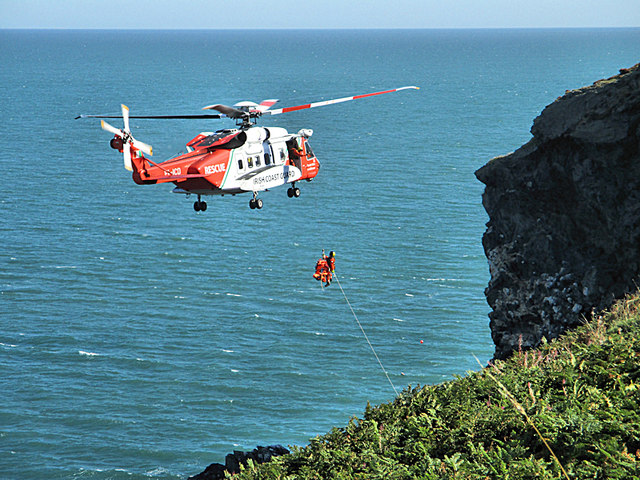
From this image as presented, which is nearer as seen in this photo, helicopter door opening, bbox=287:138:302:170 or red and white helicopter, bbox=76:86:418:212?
red and white helicopter, bbox=76:86:418:212

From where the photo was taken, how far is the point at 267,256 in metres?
82.6

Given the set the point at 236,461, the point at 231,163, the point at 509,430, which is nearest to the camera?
the point at 509,430

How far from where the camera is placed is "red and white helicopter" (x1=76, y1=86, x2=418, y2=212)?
1127 inches

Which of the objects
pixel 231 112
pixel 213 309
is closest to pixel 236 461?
pixel 231 112

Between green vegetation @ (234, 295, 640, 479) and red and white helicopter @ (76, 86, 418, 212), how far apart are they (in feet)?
51.6

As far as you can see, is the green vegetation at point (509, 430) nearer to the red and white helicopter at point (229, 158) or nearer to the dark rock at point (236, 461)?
the red and white helicopter at point (229, 158)

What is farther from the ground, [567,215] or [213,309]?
[567,215]

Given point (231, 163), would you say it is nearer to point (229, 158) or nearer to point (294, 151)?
point (229, 158)

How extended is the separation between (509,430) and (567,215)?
33285mm

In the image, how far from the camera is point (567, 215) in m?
44.6

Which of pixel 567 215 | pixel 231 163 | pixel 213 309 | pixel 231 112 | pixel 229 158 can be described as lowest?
pixel 213 309

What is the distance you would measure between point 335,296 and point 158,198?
1797 inches

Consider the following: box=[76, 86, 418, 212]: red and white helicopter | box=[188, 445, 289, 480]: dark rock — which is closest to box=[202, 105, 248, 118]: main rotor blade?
box=[76, 86, 418, 212]: red and white helicopter

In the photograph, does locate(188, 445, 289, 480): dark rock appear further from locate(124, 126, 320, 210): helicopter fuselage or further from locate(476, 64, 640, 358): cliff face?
locate(476, 64, 640, 358): cliff face
